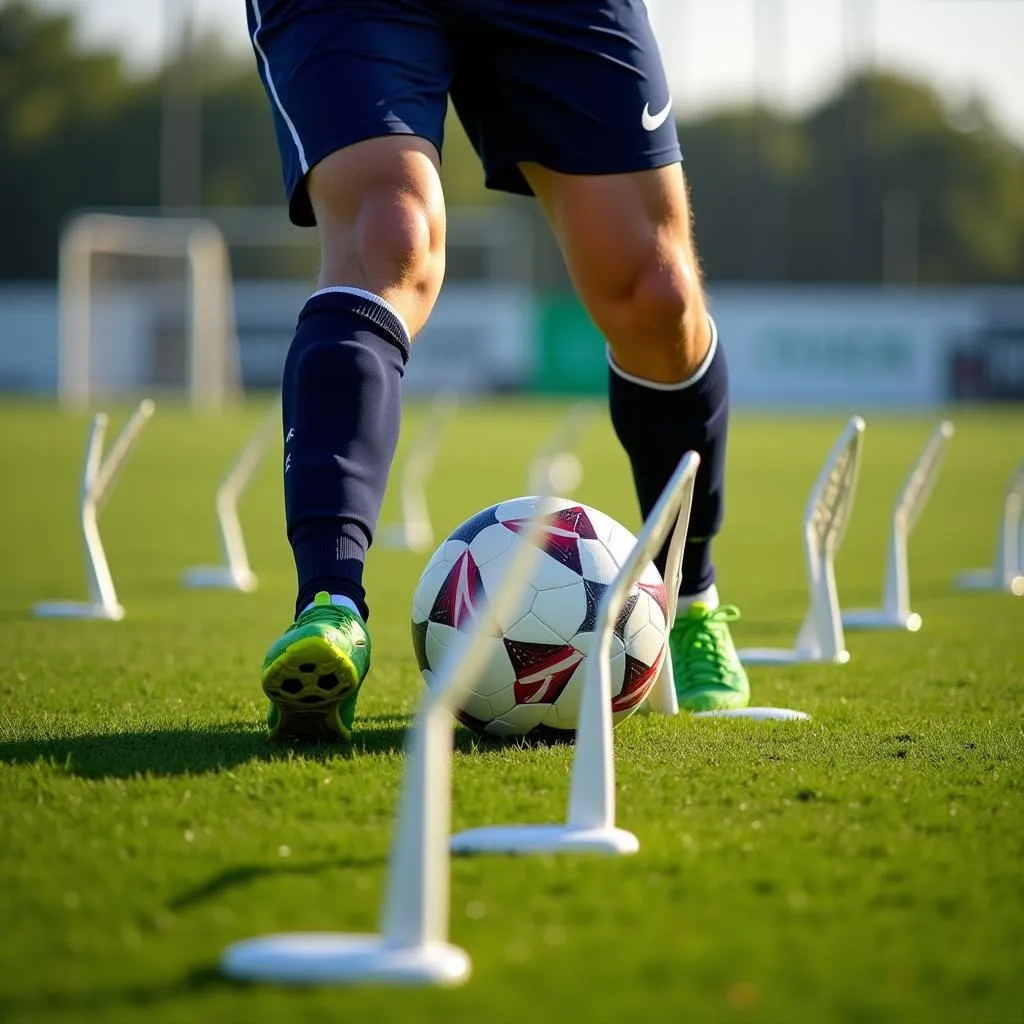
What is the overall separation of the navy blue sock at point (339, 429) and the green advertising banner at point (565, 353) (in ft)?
116

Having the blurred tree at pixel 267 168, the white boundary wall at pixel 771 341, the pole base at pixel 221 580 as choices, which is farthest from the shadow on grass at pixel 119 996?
the blurred tree at pixel 267 168

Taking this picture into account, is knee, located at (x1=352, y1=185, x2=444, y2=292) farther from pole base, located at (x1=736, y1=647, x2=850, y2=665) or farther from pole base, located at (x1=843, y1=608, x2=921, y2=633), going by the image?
pole base, located at (x1=843, y1=608, x2=921, y2=633)

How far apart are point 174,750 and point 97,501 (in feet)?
9.35

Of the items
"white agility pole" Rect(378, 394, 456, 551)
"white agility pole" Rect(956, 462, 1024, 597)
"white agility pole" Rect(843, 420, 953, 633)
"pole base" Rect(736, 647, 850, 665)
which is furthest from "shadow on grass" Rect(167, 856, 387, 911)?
"white agility pole" Rect(378, 394, 456, 551)

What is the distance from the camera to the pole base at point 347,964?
1.62 metres

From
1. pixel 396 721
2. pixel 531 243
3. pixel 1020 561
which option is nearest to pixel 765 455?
pixel 1020 561

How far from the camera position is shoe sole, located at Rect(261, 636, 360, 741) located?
8.73 feet

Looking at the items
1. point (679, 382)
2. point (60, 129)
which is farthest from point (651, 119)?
point (60, 129)

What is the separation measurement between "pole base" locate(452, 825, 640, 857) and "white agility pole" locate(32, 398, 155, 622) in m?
2.91

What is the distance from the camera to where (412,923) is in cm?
164

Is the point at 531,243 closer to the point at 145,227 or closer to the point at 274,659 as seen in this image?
the point at 145,227

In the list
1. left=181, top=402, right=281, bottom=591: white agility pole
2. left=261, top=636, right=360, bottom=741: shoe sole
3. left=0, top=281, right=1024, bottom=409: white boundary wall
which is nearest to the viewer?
left=261, top=636, right=360, bottom=741: shoe sole

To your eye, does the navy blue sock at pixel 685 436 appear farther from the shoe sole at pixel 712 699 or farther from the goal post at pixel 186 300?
the goal post at pixel 186 300

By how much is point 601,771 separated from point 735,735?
1.02m
